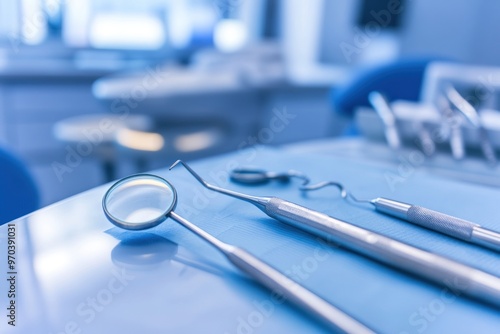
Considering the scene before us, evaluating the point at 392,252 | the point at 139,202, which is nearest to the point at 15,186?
the point at 139,202

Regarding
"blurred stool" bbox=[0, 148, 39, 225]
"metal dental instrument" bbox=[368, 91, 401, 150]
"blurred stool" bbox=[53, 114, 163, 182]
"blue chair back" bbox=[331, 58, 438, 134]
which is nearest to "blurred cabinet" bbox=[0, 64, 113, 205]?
"blurred stool" bbox=[53, 114, 163, 182]

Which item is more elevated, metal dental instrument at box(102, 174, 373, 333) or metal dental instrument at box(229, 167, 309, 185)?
metal dental instrument at box(102, 174, 373, 333)

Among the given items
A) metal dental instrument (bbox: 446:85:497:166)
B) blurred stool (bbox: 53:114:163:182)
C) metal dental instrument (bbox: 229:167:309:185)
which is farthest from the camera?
blurred stool (bbox: 53:114:163:182)

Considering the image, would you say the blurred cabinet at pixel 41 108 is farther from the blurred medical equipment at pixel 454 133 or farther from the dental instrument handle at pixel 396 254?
the dental instrument handle at pixel 396 254

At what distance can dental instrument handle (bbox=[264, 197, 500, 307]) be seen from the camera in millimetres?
327

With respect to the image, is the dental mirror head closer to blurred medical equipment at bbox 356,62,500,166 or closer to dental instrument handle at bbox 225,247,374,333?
dental instrument handle at bbox 225,247,374,333

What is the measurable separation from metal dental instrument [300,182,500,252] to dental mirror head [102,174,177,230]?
24 centimetres

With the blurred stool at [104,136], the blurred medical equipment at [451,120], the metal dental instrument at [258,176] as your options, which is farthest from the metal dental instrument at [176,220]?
the blurred stool at [104,136]

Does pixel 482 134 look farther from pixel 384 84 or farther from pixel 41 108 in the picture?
pixel 41 108

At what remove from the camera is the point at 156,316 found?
1.02 feet

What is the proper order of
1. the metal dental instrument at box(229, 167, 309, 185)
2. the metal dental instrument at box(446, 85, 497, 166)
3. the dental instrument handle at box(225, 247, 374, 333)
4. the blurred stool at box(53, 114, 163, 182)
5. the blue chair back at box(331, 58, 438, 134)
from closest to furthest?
the dental instrument handle at box(225, 247, 374, 333) → the metal dental instrument at box(229, 167, 309, 185) → the metal dental instrument at box(446, 85, 497, 166) → the blue chair back at box(331, 58, 438, 134) → the blurred stool at box(53, 114, 163, 182)

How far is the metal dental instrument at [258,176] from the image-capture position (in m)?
0.58

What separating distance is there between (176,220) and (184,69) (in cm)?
183

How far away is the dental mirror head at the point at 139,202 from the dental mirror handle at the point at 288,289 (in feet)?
0.22
